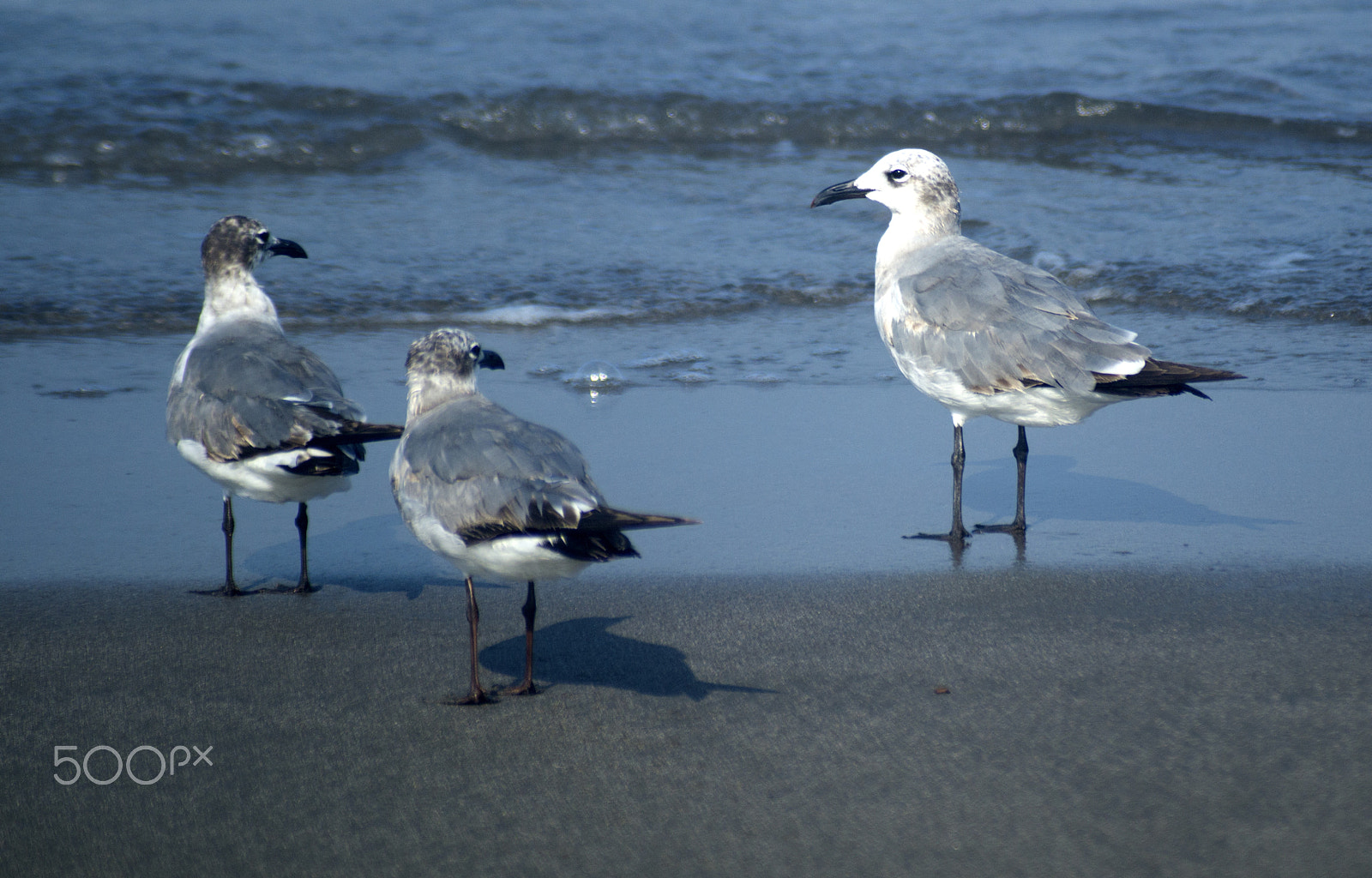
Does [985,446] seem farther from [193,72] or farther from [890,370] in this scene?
[193,72]

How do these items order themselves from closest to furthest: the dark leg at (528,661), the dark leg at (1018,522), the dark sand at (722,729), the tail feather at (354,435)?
1. the dark sand at (722,729)
2. the dark leg at (528,661)
3. the tail feather at (354,435)
4. the dark leg at (1018,522)

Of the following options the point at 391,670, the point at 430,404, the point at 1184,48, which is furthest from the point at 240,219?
the point at 1184,48

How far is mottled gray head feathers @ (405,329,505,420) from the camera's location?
3.69m

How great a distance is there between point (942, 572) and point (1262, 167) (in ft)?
28.1

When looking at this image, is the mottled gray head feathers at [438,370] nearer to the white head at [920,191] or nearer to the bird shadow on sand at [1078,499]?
the bird shadow on sand at [1078,499]

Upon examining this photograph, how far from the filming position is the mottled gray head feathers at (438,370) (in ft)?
12.1

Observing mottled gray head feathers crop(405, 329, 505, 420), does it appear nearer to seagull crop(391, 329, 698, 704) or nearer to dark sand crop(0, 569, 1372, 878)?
seagull crop(391, 329, 698, 704)

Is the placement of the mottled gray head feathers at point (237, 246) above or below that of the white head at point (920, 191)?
below

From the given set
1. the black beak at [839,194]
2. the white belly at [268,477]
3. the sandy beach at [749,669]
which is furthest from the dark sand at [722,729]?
the black beak at [839,194]

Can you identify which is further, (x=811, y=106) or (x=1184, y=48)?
(x=1184, y=48)

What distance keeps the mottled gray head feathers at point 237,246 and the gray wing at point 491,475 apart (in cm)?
191

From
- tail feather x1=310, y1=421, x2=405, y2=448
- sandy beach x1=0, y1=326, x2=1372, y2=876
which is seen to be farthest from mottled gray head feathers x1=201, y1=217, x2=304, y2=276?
tail feather x1=310, y1=421, x2=405, y2=448

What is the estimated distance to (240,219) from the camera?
5.16 meters

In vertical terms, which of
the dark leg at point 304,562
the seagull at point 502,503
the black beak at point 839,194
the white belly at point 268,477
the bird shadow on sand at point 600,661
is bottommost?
the bird shadow on sand at point 600,661
